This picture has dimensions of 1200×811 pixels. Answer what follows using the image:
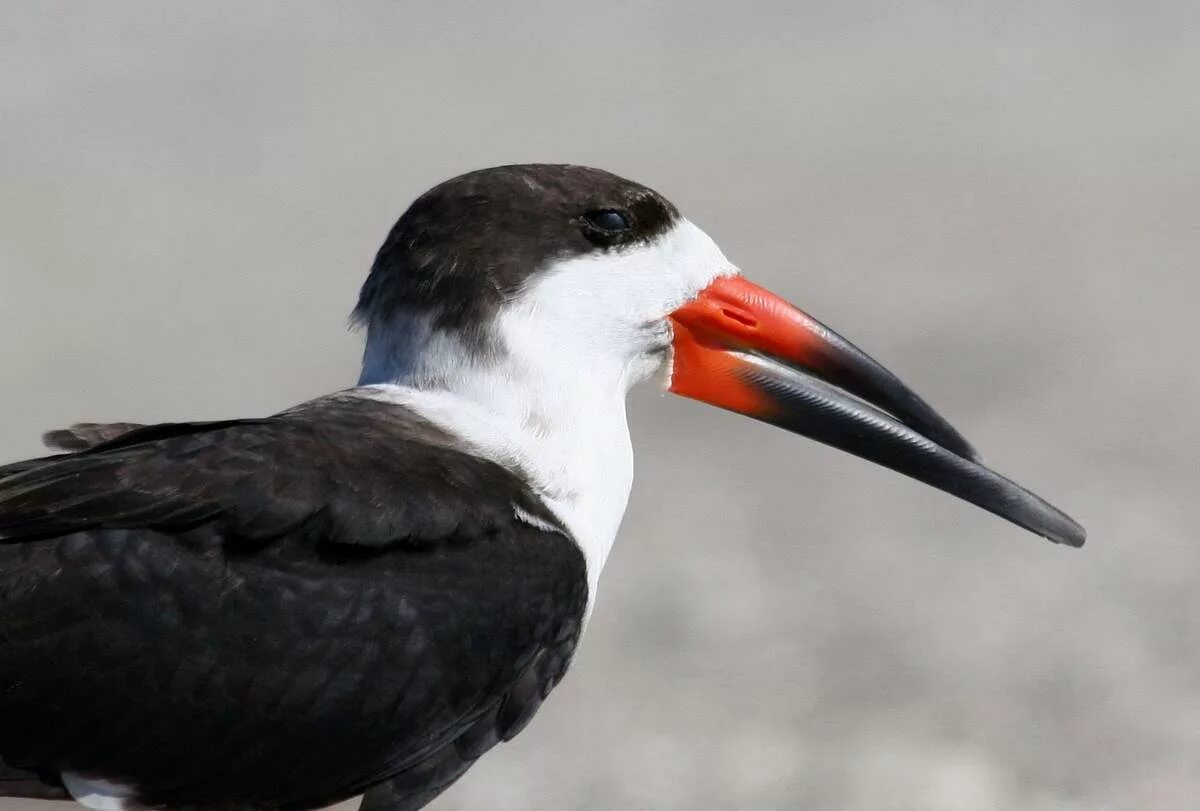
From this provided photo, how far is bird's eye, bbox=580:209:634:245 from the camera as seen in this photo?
4922 millimetres

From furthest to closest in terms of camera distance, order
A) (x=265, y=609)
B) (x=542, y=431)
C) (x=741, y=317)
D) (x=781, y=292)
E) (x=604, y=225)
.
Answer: (x=781, y=292), (x=741, y=317), (x=604, y=225), (x=542, y=431), (x=265, y=609)

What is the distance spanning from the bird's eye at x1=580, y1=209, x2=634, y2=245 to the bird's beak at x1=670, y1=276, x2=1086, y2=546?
33cm

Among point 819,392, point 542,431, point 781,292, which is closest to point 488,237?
point 542,431

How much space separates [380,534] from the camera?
4.45m

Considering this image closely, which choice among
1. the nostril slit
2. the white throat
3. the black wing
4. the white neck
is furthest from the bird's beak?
the black wing

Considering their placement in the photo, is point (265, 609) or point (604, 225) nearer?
point (265, 609)

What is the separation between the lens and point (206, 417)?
33.1 feet

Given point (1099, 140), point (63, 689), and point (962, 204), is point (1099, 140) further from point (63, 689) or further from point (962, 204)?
point (63, 689)

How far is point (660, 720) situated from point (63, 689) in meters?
4.10

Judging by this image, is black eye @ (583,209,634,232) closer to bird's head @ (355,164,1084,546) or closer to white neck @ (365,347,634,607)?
bird's head @ (355,164,1084,546)

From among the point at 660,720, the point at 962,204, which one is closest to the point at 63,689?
the point at 660,720

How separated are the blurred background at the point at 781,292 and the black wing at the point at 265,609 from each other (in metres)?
0.77

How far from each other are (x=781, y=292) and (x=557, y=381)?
22.4 feet

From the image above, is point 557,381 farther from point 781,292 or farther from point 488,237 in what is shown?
point 781,292
